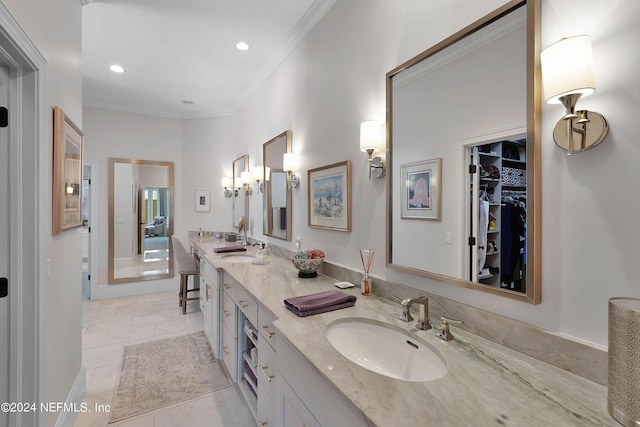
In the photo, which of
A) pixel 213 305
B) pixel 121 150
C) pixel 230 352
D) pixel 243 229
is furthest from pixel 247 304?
pixel 121 150

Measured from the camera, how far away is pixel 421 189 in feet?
4.81

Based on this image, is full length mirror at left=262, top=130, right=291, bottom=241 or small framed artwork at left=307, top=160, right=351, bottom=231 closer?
small framed artwork at left=307, top=160, right=351, bottom=231

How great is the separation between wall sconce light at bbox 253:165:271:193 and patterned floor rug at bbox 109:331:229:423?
184 centimetres

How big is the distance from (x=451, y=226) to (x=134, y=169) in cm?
513

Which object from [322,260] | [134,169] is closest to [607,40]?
[322,260]

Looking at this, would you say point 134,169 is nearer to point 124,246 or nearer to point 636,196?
point 124,246

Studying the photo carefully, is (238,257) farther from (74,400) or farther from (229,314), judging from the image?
(74,400)

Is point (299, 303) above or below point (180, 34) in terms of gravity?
below

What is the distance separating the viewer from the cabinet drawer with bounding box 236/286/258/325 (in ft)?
5.76

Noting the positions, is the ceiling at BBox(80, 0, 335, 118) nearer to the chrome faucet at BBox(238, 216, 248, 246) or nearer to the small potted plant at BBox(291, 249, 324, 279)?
the chrome faucet at BBox(238, 216, 248, 246)

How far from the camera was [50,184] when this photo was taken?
159 centimetres

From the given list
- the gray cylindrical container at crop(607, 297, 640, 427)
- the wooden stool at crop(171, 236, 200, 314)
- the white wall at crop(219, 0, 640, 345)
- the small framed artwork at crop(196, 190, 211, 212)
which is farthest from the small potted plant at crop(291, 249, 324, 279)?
the small framed artwork at crop(196, 190, 211, 212)

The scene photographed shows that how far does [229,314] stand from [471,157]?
2.03 meters

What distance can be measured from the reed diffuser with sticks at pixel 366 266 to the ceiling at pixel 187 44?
185 cm
